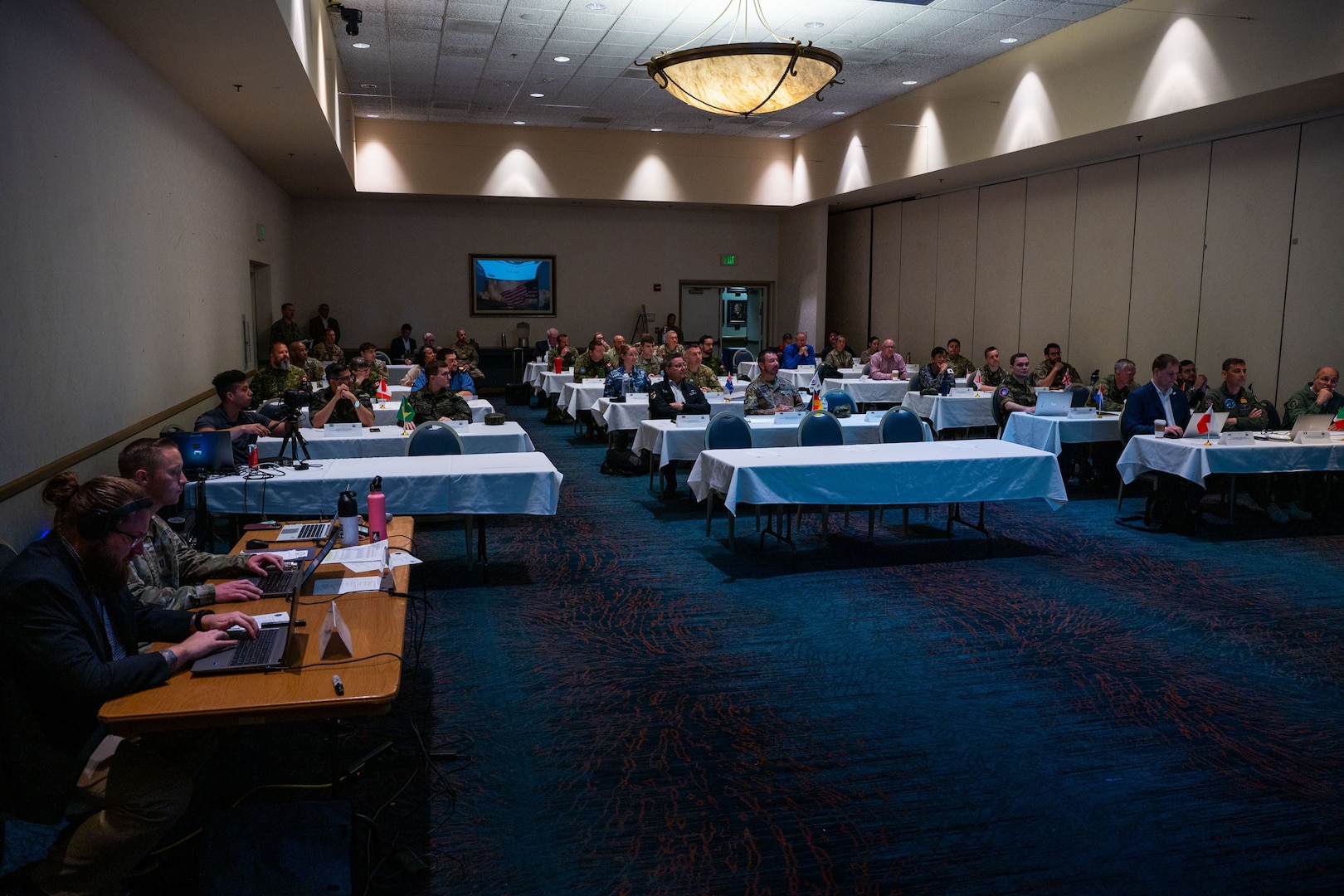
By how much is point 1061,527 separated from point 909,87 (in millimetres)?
7807

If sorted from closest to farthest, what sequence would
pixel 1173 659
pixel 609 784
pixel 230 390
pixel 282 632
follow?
pixel 282 632 < pixel 609 784 < pixel 1173 659 < pixel 230 390

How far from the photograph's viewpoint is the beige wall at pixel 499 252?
56.3ft

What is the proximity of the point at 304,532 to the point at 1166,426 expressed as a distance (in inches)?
258

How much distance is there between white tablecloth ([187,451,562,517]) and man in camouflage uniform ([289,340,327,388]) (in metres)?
4.41

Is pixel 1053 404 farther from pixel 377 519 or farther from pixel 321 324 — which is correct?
pixel 321 324

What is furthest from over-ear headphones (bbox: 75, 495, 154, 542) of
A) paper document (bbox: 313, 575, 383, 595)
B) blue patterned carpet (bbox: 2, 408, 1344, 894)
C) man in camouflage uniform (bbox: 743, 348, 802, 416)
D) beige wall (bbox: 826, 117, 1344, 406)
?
beige wall (bbox: 826, 117, 1344, 406)

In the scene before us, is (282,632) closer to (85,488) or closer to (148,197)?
(85,488)

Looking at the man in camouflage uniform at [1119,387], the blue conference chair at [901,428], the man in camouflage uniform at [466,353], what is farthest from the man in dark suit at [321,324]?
the man in camouflage uniform at [1119,387]

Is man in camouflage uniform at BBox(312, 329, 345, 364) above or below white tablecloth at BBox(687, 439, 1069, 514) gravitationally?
above

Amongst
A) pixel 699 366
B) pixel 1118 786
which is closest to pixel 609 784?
pixel 1118 786

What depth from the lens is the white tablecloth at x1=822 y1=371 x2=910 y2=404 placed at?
11.6 m

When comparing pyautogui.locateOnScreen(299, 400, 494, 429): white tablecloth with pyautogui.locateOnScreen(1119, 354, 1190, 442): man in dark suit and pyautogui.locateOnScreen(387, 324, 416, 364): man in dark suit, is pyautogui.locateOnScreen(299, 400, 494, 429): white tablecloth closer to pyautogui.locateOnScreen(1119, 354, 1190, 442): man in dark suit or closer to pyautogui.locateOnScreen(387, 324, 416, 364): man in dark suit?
pyautogui.locateOnScreen(1119, 354, 1190, 442): man in dark suit

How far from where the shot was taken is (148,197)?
682 centimetres

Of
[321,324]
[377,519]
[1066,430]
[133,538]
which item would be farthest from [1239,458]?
[321,324]
